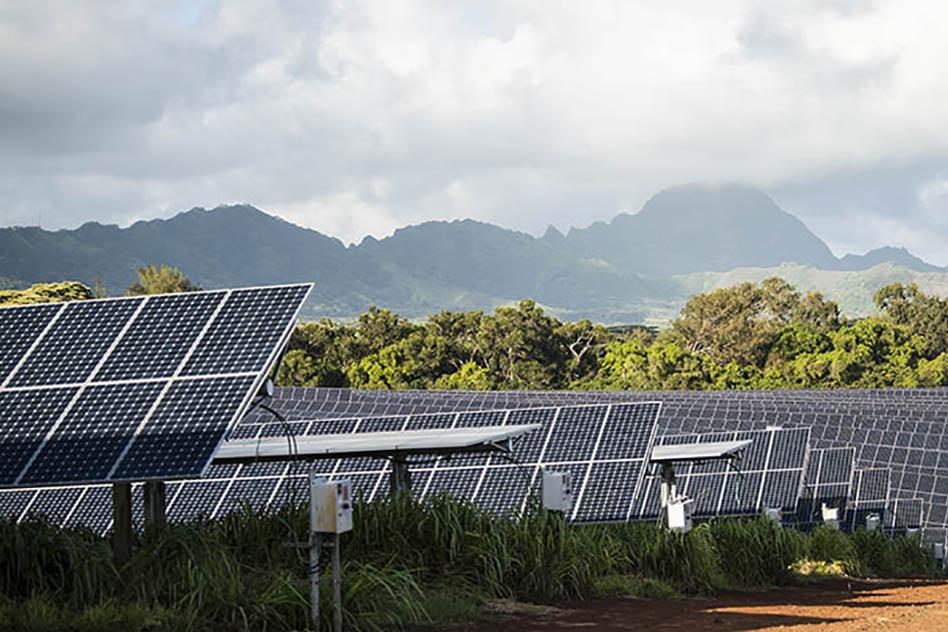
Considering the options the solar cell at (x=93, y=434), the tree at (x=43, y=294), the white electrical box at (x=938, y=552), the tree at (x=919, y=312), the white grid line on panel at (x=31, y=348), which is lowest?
the white electrical box at (x=938, y=552)

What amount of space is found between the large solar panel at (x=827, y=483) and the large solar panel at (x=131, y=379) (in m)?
19.0

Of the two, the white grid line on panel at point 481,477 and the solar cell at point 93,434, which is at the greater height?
the solar cell at point 93,434

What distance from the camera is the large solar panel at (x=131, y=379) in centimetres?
1093

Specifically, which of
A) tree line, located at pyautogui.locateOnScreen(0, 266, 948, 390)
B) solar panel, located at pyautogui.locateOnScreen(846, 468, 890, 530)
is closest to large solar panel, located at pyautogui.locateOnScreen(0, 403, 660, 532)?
solar panel, located at pyautogui.locateOnScreen(846, 468, 890, 530)

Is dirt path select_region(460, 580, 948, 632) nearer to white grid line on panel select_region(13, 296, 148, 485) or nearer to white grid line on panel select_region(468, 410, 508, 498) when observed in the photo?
white grid line on panel select_region(13, 296, 148, 485)

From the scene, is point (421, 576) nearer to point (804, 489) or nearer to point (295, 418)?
point (804, 489)

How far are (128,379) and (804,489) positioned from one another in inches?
780

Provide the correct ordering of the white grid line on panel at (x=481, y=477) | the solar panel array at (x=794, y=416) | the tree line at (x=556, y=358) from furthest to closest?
the tree line at (x=556, y=358) < the solar panel array at (x=794, y=416) < the white grid line on panel at (x=481, y=477)

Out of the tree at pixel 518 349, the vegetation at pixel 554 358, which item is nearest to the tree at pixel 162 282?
the vegetation at pixel 554 358

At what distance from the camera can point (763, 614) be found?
12164mm

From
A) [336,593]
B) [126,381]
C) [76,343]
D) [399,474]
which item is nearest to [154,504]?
[126,381]

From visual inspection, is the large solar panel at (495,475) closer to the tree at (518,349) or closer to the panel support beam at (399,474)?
the panel support beam at (399,474)

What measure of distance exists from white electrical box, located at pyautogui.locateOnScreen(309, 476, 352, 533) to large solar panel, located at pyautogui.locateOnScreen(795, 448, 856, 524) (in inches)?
796

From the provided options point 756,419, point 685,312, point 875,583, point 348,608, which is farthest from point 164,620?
point 685,312
